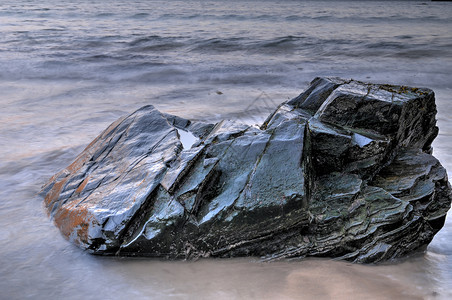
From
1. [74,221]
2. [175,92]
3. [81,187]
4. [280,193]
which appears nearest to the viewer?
[280,193]

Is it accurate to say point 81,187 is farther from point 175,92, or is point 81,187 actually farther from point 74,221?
point 175,92

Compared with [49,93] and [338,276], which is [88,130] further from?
[338,276]

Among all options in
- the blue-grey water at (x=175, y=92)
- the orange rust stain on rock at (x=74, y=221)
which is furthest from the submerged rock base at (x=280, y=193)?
the blue-grey water at (x=175, y=92)

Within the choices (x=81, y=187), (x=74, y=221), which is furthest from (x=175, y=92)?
(x=74, y=221)

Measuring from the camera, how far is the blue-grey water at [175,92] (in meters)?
3.03

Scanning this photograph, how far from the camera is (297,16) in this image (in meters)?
27.5

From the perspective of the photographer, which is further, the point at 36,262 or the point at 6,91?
the point at 6,91

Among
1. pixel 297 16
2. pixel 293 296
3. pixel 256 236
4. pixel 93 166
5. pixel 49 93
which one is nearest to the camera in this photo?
pixel 293 296

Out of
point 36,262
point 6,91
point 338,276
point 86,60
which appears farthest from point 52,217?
point 86,60

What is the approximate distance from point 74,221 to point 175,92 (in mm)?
6948

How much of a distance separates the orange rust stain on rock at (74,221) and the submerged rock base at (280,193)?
0.01m

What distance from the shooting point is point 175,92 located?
10.1 m

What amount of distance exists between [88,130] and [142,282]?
4511mm

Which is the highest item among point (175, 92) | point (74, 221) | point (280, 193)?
point (280, 193)
